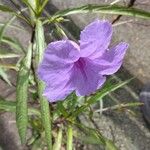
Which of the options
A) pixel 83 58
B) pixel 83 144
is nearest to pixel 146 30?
pixel 83 144

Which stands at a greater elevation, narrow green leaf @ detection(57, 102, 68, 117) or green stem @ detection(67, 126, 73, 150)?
narrow green leaf @ detection(57, 102, 68, 117)

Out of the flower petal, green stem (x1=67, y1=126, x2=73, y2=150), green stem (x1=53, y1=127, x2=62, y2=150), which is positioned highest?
the flower petal

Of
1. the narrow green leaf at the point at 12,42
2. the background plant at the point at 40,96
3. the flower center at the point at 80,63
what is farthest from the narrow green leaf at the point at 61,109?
the flower center at the point at 80,63

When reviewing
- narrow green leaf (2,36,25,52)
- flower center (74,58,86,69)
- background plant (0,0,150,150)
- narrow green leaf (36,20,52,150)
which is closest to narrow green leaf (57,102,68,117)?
background plant (0,0,150,150)

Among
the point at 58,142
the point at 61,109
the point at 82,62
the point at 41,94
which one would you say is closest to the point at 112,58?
the point at 82,62

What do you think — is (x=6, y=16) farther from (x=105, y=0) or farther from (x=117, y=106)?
(x=117, y=106)

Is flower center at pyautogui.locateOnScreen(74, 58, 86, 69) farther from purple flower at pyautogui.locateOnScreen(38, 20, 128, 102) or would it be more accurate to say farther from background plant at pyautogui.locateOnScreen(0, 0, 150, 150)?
background plant at pyautogui.locateOnScreen(0, 0, 150, 150)
